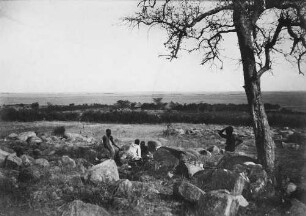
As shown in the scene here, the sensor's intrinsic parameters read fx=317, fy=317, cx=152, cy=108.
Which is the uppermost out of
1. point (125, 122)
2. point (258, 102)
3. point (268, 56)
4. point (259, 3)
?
point (259, 3)

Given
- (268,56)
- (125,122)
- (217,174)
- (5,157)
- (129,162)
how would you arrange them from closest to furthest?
(217,174) < (268,56) < (5,157) < (129,162) < (125,122)

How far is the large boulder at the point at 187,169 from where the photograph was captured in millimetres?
7959

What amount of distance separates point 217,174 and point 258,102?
8.14 feet

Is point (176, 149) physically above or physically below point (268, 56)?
below

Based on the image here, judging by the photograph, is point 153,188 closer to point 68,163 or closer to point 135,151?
point 68,163

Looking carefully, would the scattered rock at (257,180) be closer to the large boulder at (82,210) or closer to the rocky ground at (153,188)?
the rocky ground at (153,188)

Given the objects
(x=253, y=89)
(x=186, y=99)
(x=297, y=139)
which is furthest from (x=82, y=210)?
(x=186, y=99)

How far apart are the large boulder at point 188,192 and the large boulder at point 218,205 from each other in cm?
A: 41

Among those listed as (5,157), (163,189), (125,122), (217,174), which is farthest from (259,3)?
(125,122)

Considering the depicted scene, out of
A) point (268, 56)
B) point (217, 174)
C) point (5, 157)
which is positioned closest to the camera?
point (217, 174)

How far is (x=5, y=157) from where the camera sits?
9.06m

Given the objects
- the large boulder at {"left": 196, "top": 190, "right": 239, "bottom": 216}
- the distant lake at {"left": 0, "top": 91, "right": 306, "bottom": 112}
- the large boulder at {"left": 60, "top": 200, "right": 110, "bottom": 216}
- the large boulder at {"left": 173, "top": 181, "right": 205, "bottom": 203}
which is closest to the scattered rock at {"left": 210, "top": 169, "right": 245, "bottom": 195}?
the large boulder at {"left": 173, "top": 181, "right": 205, "bottom": 203}

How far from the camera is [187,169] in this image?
8039mm

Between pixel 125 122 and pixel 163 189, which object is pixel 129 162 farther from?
pixel 125 122
